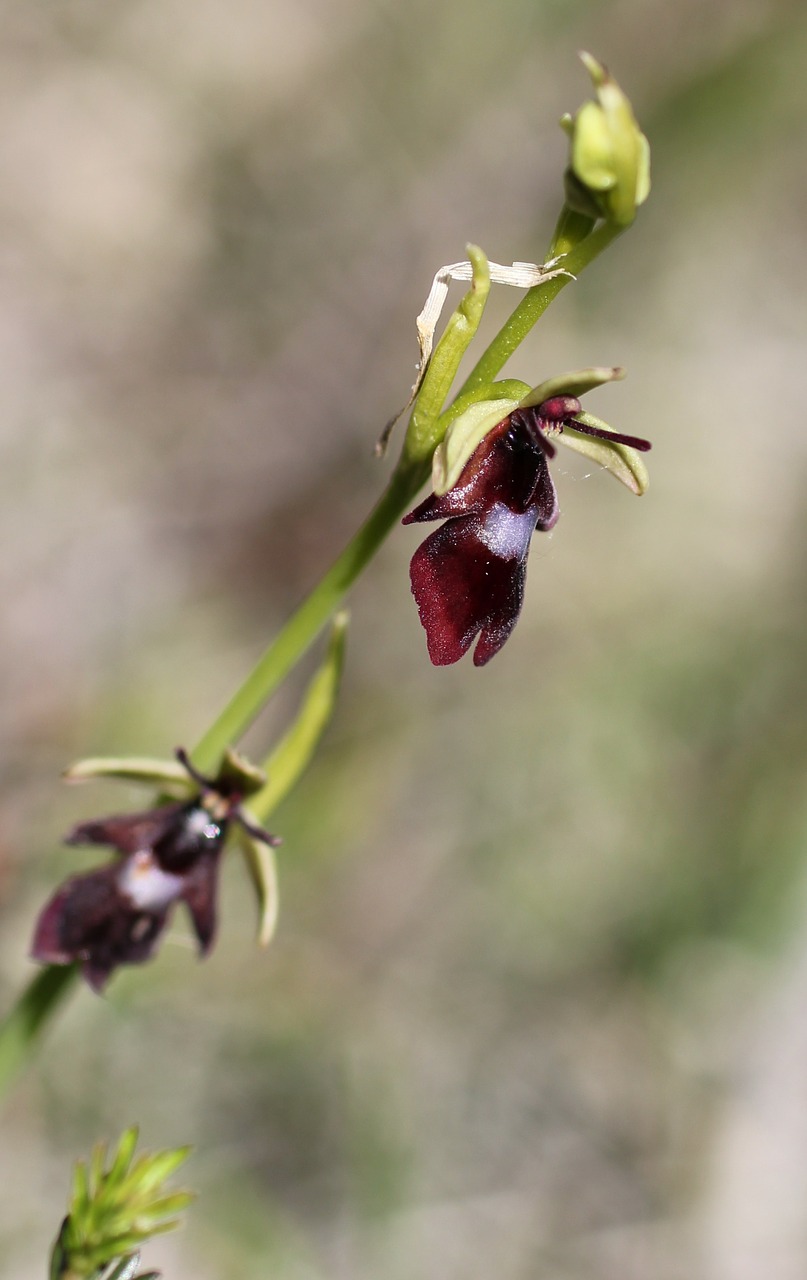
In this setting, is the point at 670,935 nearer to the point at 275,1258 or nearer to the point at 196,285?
the point at 275,1258

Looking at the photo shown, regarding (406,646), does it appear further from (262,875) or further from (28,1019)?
(28,1019)

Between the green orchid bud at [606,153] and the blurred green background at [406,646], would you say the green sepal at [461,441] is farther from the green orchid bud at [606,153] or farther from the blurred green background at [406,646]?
the blurred green background at [406,646]

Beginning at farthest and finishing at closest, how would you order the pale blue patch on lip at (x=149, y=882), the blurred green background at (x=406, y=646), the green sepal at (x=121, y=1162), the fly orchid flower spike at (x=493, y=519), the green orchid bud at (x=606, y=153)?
the blurred green background at (x=406, y=646) < the pale blue patch on lip at (x=149, y=882) < the fly orchid flower spike at (x=493, y=519) < the green sepal at (x=121, y=1162) < the green orchid bud at (x=606, y=153)

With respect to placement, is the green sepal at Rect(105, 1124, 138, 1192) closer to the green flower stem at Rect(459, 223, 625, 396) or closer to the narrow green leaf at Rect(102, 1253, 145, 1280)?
the narrow green leaf at Rect(102, 1253, 145, 1280)

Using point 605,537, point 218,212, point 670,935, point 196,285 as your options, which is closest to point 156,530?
point 196,285

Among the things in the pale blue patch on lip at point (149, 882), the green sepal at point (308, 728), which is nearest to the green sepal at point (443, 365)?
the green sepal at point (308, 728)

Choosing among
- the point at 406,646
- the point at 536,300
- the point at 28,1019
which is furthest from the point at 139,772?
the point at 406,646

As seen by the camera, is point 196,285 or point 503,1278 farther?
point 196,285
